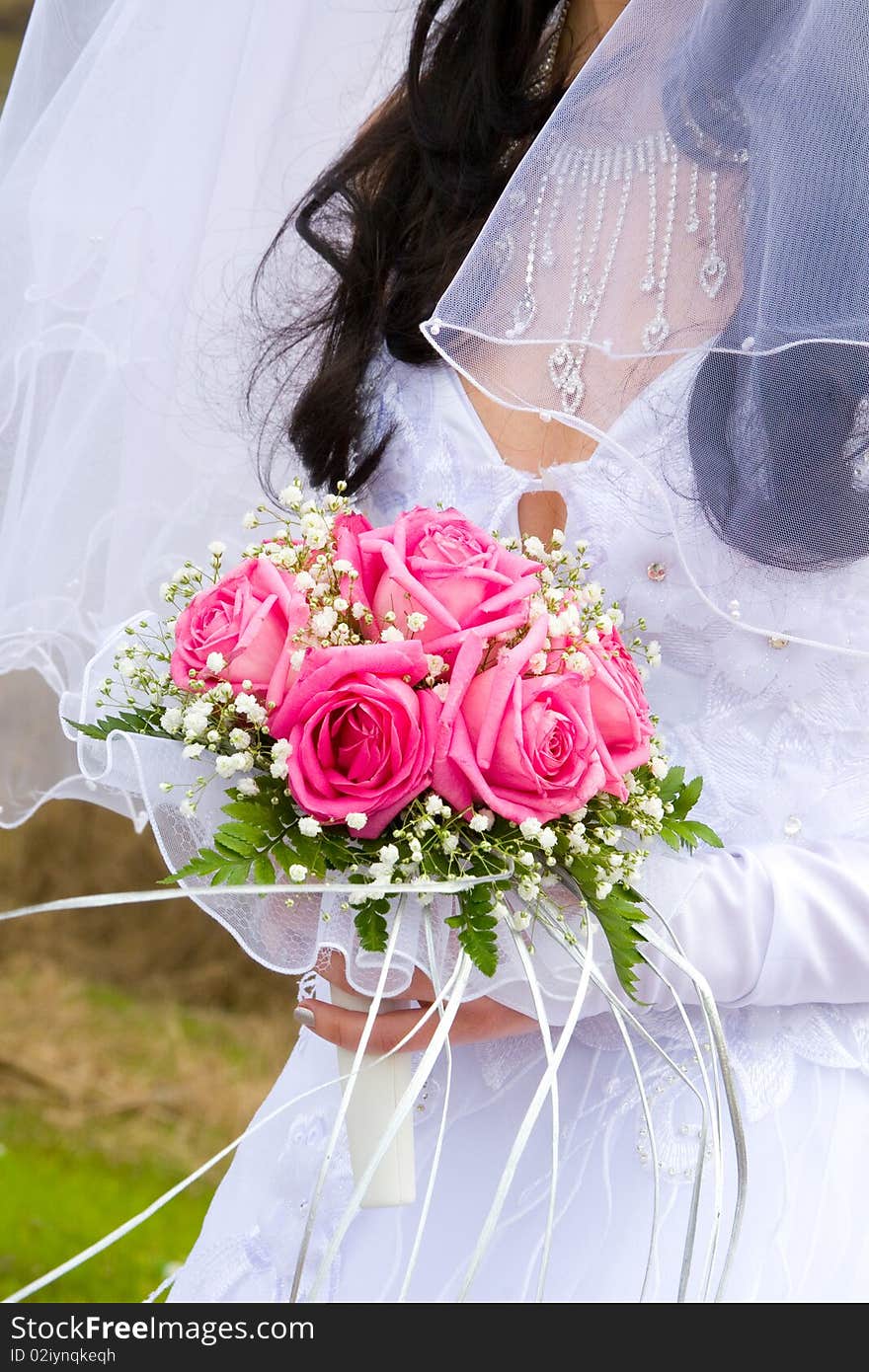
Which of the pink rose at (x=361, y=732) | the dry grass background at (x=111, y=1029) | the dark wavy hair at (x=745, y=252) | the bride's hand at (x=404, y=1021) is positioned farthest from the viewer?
the dry grass background at (x=111, y=1029)

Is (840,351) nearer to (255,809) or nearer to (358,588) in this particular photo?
(358,588)

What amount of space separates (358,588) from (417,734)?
0.47ft

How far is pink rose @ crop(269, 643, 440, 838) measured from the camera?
3.01 ft

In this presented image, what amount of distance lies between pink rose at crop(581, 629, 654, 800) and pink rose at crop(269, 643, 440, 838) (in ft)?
A: 0.42

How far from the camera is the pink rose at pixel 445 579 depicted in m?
0.96

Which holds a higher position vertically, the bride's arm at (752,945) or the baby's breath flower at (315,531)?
the baby's breath flower at (315,531)

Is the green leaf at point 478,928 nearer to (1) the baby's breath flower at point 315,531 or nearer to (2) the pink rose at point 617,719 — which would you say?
(2) the pink rose at point 617,719

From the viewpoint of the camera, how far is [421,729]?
3.05ft

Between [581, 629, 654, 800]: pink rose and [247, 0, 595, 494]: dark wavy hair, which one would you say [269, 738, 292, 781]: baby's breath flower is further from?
[247, 0, 595, 494]: dark wavy hair

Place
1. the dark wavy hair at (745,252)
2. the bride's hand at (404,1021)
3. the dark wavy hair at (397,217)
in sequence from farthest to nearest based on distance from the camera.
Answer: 1. the dark wavy hair at (397,217)
2. the bride's hand at (404,1021)
3. the dark wavy hair at (745,252)

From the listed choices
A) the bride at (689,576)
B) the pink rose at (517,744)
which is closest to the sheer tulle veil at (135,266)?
the bride at (689,576)

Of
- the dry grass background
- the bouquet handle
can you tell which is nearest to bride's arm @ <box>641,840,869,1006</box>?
the bouquet handle

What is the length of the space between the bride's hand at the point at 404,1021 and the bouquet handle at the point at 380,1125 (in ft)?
0.05

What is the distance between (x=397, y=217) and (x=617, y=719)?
818mm
